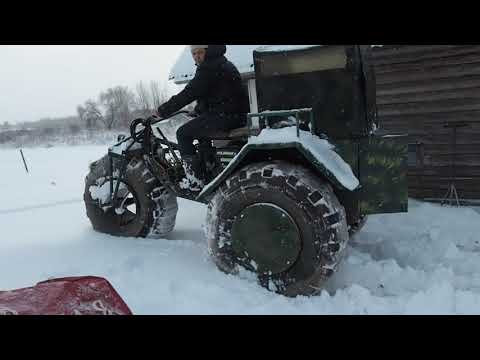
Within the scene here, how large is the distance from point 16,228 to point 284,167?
413 cm

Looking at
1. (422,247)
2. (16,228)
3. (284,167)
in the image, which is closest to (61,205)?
(16,228)

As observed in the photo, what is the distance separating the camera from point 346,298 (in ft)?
9.91

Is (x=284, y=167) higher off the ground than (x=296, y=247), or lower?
higher

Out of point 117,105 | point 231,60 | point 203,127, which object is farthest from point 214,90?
point 117,105

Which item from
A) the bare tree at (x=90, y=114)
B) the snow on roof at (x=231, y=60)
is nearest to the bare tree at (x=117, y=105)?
the bare tree at (x=90, y=114)

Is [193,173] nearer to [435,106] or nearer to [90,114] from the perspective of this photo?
[435,106]

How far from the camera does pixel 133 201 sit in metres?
4.53

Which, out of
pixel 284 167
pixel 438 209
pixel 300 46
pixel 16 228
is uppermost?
pixel 300 46

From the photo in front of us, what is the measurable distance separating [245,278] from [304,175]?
0.93 m

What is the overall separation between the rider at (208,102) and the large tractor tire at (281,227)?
108cm

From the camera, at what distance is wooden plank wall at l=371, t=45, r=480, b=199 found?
5984 mm

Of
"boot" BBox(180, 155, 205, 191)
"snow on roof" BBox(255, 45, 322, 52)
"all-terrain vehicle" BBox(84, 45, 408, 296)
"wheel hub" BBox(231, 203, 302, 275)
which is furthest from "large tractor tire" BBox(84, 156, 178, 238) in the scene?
"snow on roof" BBox(255, 45, 322, 52)

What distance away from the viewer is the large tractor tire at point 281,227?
117 inches

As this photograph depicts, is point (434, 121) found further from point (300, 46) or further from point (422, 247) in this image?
point (300, 46)
